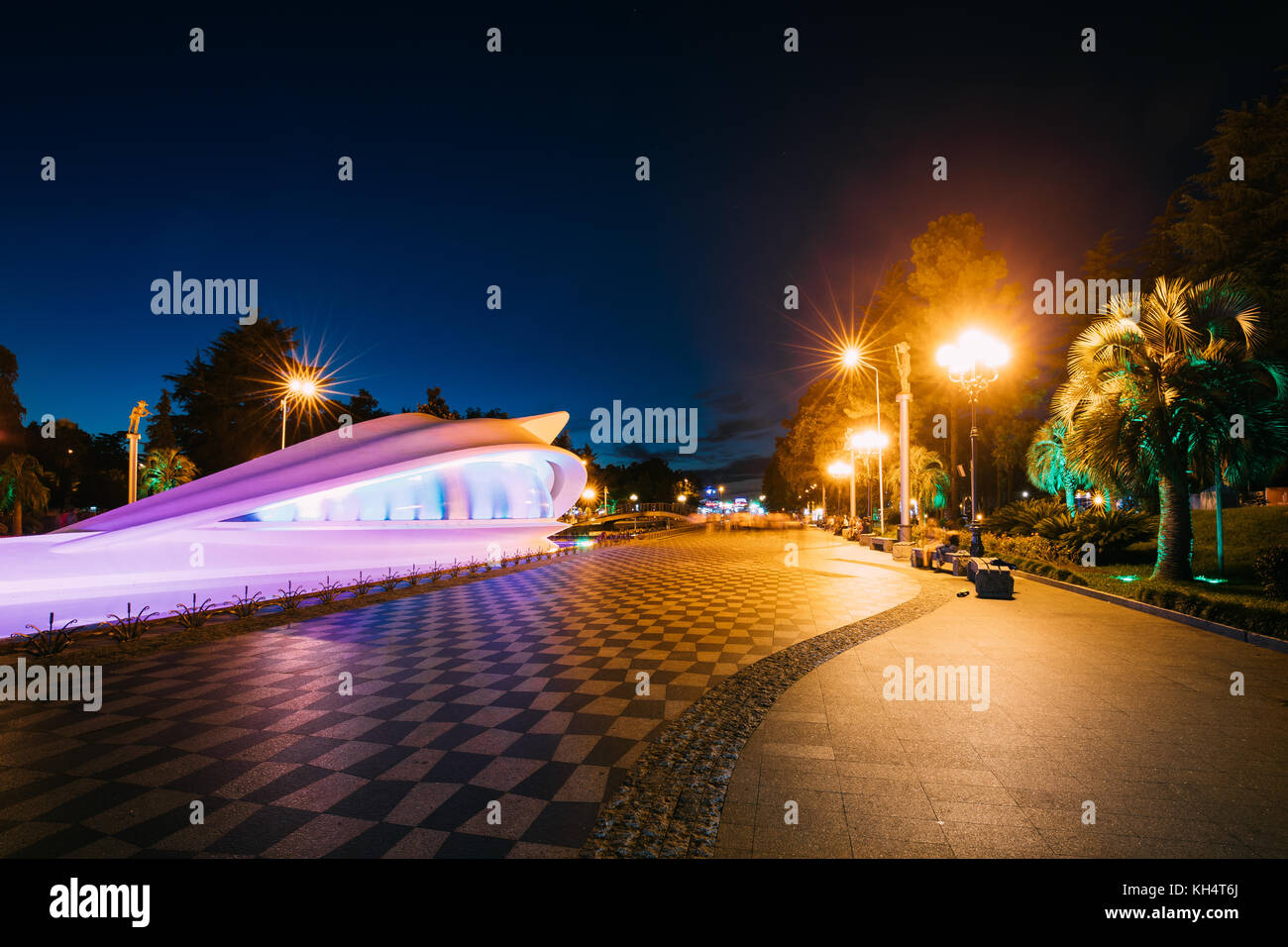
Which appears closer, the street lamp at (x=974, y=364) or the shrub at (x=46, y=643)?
the shrub at (x=46, y=643)

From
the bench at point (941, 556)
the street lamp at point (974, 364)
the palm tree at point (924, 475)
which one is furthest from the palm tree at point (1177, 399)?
the palm tree at point (924, 475)

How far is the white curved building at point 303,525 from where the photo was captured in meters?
12.5

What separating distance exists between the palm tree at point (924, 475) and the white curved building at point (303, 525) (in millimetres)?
20050

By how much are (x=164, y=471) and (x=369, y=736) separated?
127 ft

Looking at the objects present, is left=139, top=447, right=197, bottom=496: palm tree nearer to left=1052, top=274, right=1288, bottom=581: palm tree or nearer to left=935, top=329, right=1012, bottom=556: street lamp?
left=935, top=329, right=1012, bottom=556: street lamp

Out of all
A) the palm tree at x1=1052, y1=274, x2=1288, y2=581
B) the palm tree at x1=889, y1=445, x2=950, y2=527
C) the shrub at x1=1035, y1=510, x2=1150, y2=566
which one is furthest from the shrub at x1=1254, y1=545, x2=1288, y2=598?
the palm tree at x1=889, y1=445, x2=950, y2=527

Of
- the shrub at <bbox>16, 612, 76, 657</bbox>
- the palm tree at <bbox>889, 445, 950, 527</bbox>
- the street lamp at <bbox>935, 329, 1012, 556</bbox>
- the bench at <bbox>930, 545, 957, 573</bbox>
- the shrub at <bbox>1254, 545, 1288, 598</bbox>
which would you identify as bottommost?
the bench at <bbox>930, 545, 957, 573</bbox>

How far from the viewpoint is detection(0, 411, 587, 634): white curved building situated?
1253 cm

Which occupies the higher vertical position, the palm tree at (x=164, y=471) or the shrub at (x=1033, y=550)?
the palm tree at (x=164, y=471)

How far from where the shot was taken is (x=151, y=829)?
320 cm

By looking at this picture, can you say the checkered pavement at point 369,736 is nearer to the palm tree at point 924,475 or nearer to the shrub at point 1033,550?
the shrub at point 1033,550

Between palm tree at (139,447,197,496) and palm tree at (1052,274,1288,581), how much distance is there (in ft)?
141

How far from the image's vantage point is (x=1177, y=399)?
36.3ft
